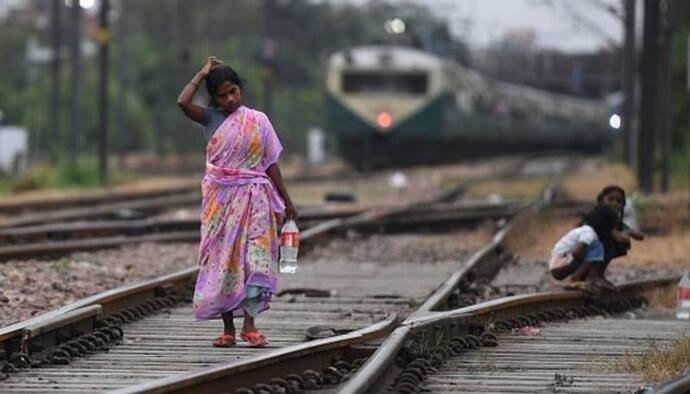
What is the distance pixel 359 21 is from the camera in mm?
86438

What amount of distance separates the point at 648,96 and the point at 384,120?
556 inches

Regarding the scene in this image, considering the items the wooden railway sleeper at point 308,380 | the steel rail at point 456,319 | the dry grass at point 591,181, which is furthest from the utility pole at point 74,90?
the wooden railway sleeper at point 308,380

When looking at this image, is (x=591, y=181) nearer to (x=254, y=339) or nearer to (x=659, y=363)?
(x=254, y=339)

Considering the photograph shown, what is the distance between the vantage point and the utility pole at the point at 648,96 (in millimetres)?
29656

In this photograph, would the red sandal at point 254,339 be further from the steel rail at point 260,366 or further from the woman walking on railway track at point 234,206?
the steel rail at point 260,366

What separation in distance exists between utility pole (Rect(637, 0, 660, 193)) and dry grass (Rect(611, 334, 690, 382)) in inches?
830

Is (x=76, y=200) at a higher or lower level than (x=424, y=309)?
lower

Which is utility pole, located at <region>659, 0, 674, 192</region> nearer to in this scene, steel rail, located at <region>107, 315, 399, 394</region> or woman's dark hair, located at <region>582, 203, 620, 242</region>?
woman's dark hair, located at <region>582, 203, 620, 242</region>

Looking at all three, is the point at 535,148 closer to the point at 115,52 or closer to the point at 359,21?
the point at 359,21

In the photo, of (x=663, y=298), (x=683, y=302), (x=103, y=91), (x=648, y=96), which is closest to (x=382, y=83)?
(x=103, y=91)

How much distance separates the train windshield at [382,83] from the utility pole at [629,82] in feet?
17.2

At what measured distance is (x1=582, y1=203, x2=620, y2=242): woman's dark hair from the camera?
12523 mm

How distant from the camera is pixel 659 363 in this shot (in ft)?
28.1

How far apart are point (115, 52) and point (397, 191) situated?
190 feet
